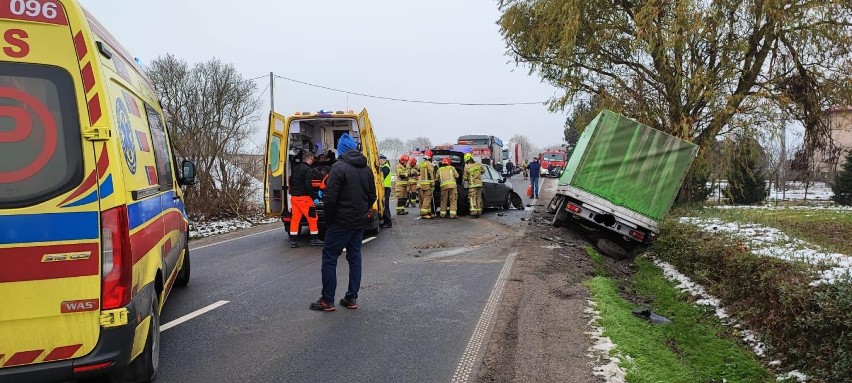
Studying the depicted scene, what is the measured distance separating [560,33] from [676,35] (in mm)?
2833

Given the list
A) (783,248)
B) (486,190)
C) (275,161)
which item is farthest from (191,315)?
(486,190)

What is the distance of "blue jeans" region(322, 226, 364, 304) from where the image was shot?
567cm

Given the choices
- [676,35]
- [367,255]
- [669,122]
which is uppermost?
[676,35]

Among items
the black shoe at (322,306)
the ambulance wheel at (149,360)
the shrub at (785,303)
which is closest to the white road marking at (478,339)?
the black shoe at (322,306)

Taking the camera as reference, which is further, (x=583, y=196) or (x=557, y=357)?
(x=583, y=196)

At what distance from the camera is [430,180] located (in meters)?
14.4

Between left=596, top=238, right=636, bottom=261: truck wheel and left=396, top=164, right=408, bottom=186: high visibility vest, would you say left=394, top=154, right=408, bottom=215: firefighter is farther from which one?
left=596, top=238, right=636, bottom=261: truck wheel

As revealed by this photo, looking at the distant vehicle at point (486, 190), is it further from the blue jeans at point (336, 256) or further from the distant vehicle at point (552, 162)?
the distant vehicle at point (552, 162)

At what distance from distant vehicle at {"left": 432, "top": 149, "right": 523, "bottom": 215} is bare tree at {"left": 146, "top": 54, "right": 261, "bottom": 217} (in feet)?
22.4

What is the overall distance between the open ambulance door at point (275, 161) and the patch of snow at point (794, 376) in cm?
843

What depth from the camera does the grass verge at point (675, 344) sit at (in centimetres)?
426

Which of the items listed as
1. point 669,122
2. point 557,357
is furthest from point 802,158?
point 557,357

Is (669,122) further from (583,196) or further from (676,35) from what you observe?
(583,196)

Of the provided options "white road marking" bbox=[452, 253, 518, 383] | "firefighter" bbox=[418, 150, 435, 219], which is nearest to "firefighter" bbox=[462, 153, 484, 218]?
"firefighter" bbox=[418, 150, 435, 219]
